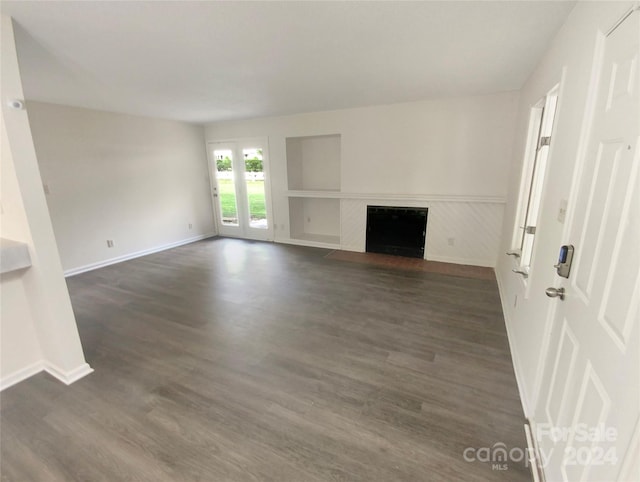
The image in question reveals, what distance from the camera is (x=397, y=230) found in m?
4.77

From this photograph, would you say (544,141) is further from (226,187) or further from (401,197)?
(226,187)

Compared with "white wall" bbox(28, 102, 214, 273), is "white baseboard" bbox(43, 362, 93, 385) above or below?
below

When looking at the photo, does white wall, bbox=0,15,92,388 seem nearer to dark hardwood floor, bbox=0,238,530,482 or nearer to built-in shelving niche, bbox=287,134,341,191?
dark hardwood floor, bbox=0,238,530,482

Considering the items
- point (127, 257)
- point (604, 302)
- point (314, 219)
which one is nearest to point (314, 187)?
point (314, 219)

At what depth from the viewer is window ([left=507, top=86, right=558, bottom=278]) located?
7.13ft

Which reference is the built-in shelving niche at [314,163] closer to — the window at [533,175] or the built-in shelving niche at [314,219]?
the built-in shelving niche at [314,219]

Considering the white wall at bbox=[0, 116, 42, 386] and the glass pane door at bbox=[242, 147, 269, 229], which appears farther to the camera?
the glass pane door at bbox=[242, 147, 269, 229]

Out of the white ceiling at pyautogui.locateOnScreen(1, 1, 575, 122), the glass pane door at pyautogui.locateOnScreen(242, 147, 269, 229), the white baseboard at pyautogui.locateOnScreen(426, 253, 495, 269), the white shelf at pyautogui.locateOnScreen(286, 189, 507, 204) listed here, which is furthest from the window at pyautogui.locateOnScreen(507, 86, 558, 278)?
the glass pane door at pyautogui.locateOnScreen(242, 147, 269, 229)

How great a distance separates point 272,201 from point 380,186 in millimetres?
2270

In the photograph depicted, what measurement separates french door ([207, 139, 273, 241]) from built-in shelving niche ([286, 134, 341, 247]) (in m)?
0.53

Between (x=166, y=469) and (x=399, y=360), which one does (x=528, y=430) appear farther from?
(x=166, y=469)

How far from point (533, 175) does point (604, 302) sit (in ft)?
6.44

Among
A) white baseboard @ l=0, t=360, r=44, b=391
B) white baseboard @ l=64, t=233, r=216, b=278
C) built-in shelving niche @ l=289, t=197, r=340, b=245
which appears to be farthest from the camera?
built-in shelving niche @ l=289, t=197, r=340, b=245

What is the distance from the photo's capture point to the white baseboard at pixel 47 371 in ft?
6.69
